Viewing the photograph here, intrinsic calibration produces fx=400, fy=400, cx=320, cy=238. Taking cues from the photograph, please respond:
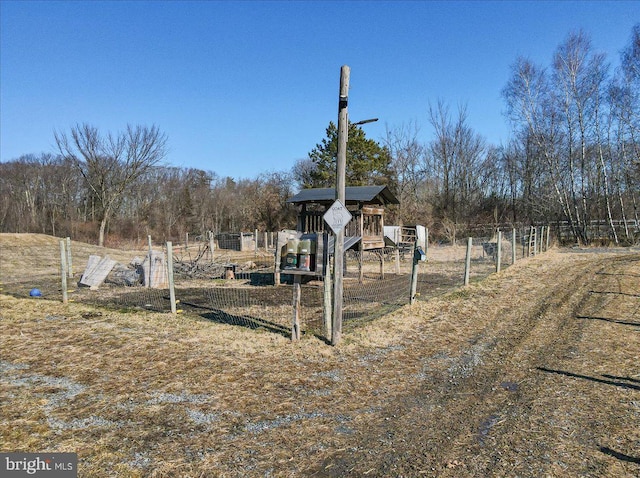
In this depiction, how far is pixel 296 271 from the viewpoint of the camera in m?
6.26

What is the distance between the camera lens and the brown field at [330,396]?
309cm

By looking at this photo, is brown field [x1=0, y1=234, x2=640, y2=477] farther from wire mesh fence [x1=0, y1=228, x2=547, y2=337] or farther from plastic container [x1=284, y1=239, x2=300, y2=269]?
plastic container [x1=284, y1=239, x2=300, y2=269]

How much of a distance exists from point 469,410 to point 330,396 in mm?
1406

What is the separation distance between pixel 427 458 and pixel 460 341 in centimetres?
358

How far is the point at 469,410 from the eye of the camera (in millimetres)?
3945

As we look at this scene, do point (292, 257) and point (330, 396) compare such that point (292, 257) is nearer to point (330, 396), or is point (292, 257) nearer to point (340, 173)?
point (340, 173)

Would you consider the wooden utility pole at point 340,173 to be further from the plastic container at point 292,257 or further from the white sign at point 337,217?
the plastic container at point 292,257

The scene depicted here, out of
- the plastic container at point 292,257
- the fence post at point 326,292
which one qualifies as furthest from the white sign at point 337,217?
the plastic container at point 292,257

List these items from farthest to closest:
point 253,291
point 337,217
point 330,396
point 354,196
→ 1. point 354,196
2. point 253,291
3. point 337,217
4. point 330,396

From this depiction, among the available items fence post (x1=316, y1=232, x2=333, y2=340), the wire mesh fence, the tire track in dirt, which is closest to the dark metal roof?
the wire mesh fence

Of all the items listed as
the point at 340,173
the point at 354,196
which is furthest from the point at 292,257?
the point at 354,196

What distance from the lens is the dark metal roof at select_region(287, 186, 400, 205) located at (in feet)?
56.7

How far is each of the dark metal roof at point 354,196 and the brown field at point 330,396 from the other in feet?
32.9

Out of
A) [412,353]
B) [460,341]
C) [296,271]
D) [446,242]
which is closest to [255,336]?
[296,271]
